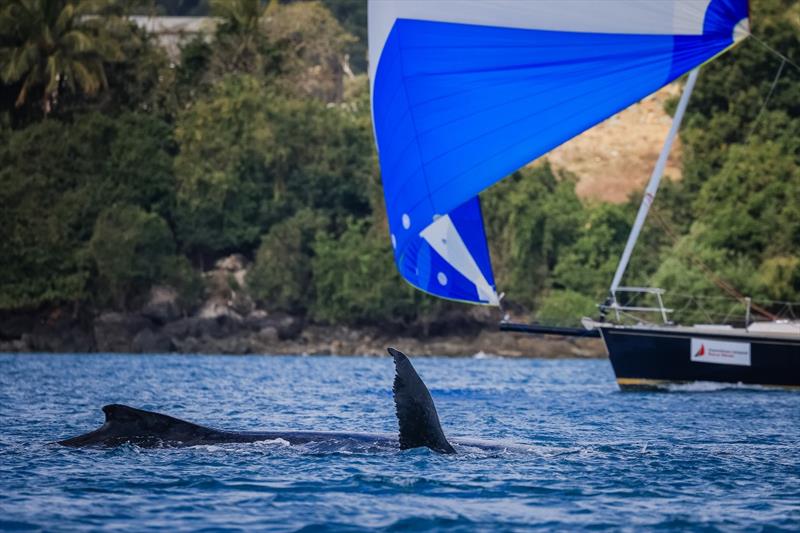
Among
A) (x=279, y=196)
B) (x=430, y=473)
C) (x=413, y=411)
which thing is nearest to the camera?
(x=430, y=473)

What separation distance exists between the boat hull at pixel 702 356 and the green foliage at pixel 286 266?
36.4m

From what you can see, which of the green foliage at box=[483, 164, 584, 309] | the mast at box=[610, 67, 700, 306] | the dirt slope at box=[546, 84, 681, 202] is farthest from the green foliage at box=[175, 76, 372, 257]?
the mast at box=[610, 67, 700, 306]

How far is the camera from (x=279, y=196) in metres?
71.5

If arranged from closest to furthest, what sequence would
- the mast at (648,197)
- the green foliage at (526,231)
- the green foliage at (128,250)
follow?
the mast at (648,197) → the green foliage at (128,250) → the green foliage at (526,231)

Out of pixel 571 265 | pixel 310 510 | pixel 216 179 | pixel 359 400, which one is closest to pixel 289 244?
pixel 216 179

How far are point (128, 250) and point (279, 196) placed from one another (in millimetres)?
9150

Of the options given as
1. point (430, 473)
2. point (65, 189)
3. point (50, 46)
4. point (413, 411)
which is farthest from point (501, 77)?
point (50, 46)

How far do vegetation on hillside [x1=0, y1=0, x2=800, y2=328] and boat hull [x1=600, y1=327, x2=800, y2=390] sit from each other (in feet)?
98.2

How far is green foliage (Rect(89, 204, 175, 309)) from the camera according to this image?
65.5m

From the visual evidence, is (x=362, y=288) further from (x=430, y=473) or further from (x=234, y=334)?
(x=430, y=473)

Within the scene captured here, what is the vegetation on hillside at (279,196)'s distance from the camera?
64750 millimetres

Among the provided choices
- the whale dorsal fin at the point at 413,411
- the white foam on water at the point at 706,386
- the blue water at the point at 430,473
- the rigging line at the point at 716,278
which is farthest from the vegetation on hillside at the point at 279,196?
the whale dorsal fin at the point at 413,411

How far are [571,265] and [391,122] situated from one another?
46.4 meters

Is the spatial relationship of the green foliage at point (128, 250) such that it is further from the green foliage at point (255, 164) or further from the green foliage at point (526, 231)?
the green foliage at point (526, 231)
